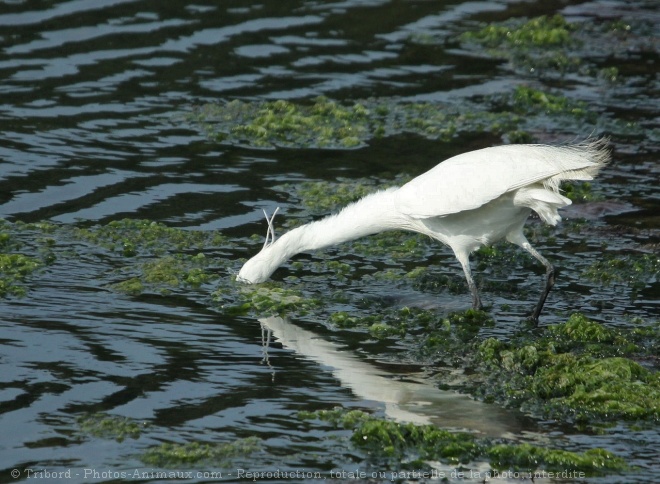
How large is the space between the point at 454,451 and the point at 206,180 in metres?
5.58

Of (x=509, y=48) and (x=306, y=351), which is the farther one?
(x=509, y=48)

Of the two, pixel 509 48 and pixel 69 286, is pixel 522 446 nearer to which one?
pixel 69 286

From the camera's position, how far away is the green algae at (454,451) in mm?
5832

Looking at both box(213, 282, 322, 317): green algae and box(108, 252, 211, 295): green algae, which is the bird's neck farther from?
box(108, 252, 211, 295): green algae

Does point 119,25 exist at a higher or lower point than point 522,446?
higher

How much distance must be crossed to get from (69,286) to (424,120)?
5.35 m

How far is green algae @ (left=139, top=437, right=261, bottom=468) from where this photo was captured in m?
5.82

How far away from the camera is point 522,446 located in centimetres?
596

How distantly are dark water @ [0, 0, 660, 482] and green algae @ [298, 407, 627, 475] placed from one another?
0.19 metres

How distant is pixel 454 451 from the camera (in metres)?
5.98

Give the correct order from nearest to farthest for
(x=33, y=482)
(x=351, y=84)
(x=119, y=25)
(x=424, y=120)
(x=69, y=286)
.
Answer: (x=33, y=482), (x=69, y=286), (x=424, y=120), (x=351, y=84), (x=119, y=25)

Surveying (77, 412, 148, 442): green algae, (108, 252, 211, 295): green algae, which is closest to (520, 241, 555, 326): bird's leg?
(108, 252, 211, 295): green algae

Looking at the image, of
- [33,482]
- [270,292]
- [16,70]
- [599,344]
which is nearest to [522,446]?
[599,344]

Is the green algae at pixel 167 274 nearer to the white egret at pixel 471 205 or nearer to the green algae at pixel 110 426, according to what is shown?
the white egret at pixel 471 205
